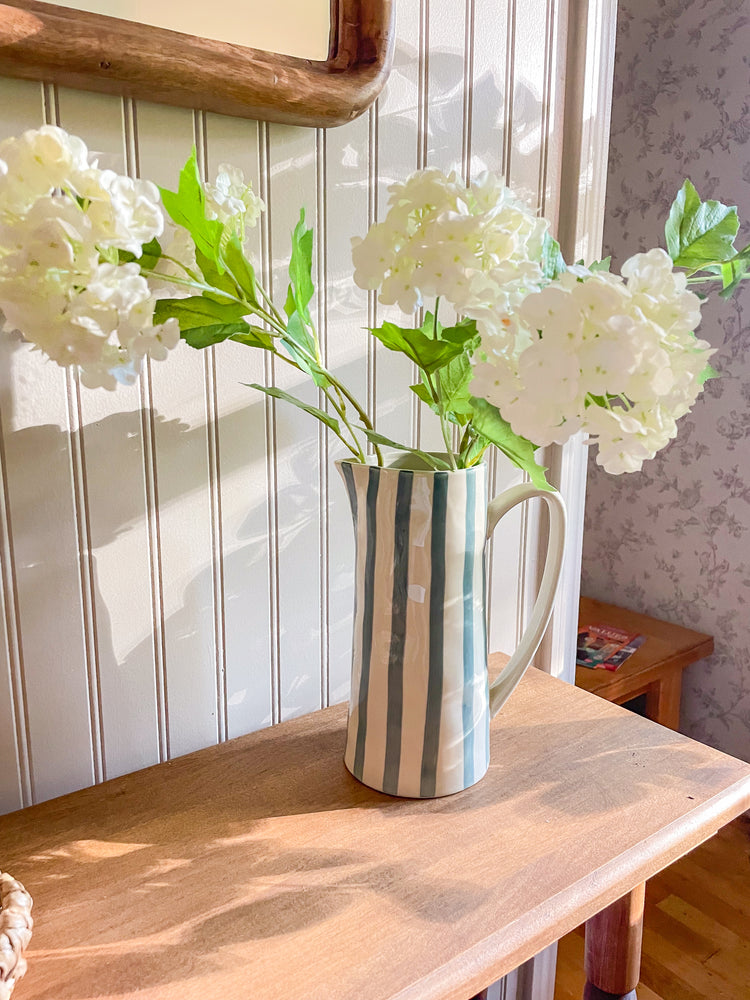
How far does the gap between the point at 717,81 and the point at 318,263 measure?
157 centimetres

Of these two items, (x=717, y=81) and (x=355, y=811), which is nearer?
(x=355, y=811)

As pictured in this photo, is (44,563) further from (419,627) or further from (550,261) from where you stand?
(550,261)

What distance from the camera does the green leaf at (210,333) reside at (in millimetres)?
578

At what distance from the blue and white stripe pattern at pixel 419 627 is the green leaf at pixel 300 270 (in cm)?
14

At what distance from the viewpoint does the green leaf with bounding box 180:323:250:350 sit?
58 cm

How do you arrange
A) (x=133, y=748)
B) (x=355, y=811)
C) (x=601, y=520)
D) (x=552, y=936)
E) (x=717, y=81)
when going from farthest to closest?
(x=601, y=520) → (x=717, y=81) → (x=133, y=748) → (x=355, y=811) → (x=552, y=936)

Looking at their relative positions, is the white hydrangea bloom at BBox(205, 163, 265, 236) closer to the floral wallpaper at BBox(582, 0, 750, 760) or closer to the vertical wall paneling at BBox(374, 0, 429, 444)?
the vertical wall paneling at BBox(374, 0, 429, 444)

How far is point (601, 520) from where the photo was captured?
231cm

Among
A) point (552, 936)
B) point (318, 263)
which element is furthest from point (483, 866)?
point (318, 263)

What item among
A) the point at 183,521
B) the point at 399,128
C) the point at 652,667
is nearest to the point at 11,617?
the point at 183,521

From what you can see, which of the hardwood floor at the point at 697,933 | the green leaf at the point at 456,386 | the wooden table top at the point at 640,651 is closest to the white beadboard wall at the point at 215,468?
the green leaf at the point at 456,386

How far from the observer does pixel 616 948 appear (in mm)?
811

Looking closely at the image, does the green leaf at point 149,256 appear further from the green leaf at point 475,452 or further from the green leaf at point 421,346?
the green leaf at point 475,452

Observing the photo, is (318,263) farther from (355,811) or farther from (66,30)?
(355,811)
